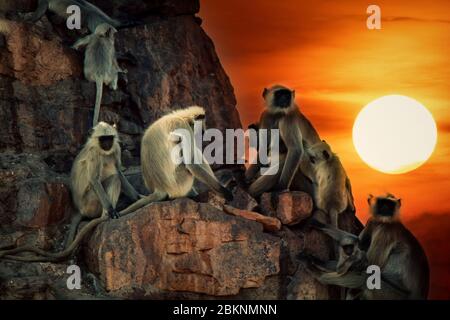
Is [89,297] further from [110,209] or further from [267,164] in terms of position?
[267,164]

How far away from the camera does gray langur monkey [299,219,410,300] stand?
16203mm

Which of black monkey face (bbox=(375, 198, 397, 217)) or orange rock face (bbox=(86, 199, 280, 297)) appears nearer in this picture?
orange rock face (bbox=(86, 199, 280, 297))

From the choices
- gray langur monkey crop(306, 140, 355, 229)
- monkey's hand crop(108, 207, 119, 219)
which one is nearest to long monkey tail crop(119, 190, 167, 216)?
monkey's hand crop(108, 207, 119, 219)

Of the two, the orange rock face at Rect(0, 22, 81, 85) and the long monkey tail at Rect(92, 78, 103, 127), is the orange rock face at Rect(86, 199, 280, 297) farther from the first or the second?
the orange rock face at Rect(0, 22, 81, 85)

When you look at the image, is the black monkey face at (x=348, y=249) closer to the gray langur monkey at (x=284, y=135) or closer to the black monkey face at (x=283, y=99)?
the gray langur monkey at (x=284, y=135)

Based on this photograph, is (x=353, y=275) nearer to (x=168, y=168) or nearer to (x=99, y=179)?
(x=168, y=168)

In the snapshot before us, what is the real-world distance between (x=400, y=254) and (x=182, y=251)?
103 inches

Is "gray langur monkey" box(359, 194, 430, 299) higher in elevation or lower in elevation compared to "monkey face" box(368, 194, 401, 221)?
lower

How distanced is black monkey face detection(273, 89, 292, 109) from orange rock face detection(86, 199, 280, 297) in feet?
7.94

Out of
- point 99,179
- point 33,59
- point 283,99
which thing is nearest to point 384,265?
point 283,99

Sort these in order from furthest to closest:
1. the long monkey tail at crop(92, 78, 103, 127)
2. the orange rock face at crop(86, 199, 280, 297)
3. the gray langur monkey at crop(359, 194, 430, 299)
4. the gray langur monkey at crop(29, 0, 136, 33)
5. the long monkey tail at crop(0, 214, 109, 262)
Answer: the gray langur monkey at crop(29, 0, 136, 33), the long monkey tail at crop(92, 78, 103, 127), the gray langur monkey at crop(359, 194, 430, 299), the long monkey tail at crop(0, 214, 109, 262), the orange rock face at crop(86, 199, 280, 297)

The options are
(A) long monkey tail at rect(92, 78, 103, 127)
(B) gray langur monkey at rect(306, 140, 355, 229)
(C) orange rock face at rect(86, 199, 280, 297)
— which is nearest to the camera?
(C) orange rock face at rect(86, 199, 280, 297)

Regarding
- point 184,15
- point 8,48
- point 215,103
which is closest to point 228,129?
point 215,103

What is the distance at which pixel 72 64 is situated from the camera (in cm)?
1800
